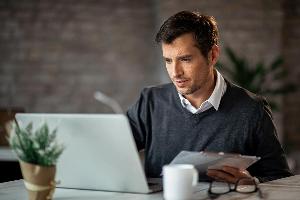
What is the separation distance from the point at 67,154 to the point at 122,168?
179mm

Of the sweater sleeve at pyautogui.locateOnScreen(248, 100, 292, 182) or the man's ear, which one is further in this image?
the man's ear

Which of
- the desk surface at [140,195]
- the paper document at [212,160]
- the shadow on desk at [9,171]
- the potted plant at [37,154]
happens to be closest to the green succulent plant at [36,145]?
the potted plant at [37,154]

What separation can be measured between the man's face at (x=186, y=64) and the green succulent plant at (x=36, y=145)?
29.9 inches

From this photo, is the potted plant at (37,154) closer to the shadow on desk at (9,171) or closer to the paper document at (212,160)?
the paper document at (212,160)

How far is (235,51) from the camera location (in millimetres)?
4605

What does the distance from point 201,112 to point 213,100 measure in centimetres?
7

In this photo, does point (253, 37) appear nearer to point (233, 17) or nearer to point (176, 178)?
point (233, 17)

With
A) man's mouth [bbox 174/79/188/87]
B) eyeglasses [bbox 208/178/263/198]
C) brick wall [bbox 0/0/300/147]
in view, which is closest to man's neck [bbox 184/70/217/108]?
man's mouth [bbox 174/79/188/87]

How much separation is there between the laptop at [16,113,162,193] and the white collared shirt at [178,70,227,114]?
55 cm

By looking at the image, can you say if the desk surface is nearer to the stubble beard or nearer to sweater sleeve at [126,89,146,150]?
the stubble beard

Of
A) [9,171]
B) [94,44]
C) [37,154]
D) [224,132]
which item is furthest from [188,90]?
[94,44]

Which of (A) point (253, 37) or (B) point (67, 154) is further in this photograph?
(A) point (253, 37)

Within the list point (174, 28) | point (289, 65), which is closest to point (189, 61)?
point (174, 28)

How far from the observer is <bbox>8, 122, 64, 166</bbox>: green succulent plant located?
142cm
